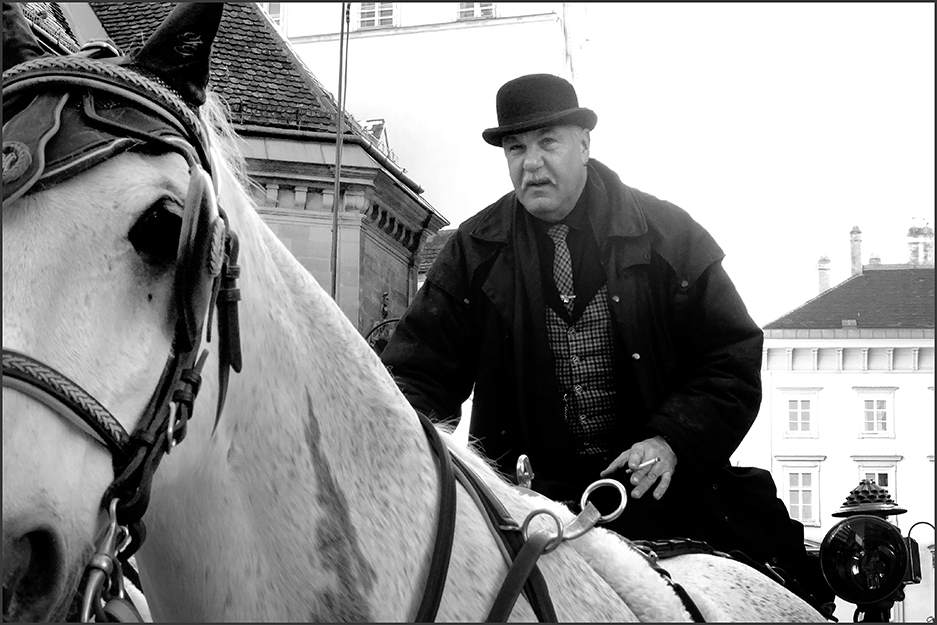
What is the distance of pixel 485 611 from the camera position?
6.58ft

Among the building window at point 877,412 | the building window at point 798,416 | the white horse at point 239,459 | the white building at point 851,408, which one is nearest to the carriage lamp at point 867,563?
the white horse at point 239,459

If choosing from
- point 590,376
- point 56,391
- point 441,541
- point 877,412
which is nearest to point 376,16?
point 590,376

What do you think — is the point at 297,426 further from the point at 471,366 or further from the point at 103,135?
the point at 471,366

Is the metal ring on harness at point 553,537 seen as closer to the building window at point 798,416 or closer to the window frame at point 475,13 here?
the window frame at point 475,13

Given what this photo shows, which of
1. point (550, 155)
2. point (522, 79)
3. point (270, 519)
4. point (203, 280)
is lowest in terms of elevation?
point (270, 519)

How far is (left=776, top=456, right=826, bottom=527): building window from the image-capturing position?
1139 centimetres

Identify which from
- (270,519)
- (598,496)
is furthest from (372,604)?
(598,496)

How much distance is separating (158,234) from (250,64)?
1119 centimetres

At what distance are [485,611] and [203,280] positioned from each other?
0.82 metres

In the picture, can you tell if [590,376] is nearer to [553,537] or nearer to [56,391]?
[553,537]

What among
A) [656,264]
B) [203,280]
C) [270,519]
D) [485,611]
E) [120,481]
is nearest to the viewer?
[120,481]

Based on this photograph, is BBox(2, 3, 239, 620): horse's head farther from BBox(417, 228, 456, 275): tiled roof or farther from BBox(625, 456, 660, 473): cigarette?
BBox(417, 228, 456, 275): tiled roof

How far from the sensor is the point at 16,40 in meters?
1.91

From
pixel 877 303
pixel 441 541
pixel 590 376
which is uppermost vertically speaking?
pixel 877 303
